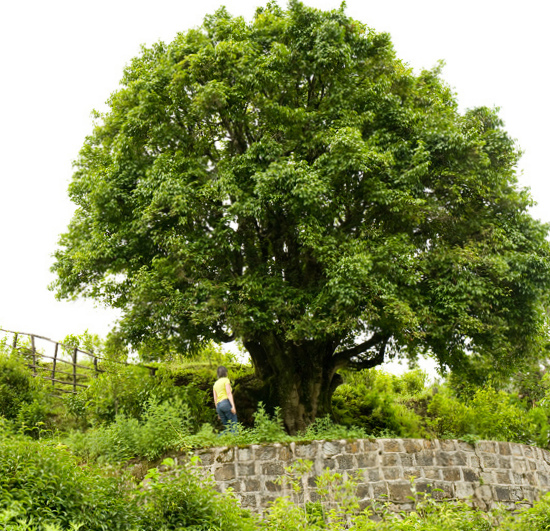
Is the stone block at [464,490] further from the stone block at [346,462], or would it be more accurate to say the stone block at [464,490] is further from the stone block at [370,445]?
the stone block at [346,462]

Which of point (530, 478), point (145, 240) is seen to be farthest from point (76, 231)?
point (530, 478)

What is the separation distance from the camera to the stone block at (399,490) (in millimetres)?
10070

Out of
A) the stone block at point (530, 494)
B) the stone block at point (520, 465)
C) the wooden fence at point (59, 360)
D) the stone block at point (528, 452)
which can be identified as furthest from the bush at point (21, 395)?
the stone block at point (528, 452)

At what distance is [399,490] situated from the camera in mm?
10141

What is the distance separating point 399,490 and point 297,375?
3858 millimetres

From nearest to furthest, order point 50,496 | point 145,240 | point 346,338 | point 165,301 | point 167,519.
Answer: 1. point 50,496
2. point 167,519
3. point 165,301
4. point 145,240
5. point 346,338

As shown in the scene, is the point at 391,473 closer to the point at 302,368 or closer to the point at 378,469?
the point at 378,469

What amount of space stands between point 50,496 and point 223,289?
646 centimetres

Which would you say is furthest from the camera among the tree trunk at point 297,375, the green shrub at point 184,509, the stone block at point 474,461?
the tree trunk at point 297,375

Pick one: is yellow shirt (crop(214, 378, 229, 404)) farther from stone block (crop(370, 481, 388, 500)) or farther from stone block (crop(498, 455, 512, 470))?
stone block (crop(498, 455, 512, 470))

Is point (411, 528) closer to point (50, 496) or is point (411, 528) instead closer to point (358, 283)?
point (50, 496)

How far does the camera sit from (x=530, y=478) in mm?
12016

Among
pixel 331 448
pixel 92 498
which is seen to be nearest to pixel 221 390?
pixel 331 448

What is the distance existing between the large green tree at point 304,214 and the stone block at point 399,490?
115 inches
